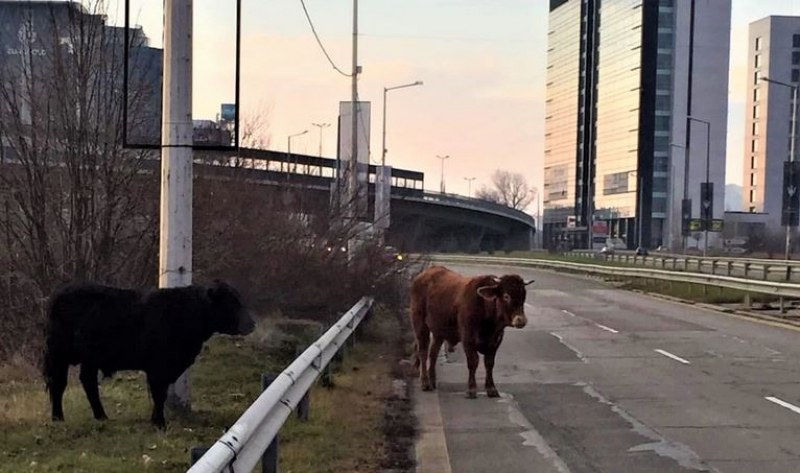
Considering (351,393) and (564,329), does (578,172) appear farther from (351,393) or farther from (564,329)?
(351,393)

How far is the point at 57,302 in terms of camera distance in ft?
26.7

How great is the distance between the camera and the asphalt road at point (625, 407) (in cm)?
819

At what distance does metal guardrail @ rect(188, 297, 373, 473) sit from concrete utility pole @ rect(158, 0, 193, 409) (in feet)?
4.33

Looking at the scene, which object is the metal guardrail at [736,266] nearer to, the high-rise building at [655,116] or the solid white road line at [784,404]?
the solid white road line at [784,404]

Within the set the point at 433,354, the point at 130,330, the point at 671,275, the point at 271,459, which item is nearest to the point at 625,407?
the point at 433,354

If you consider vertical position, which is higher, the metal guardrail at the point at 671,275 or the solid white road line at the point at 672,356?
the metal guardrail at the point at 671,275

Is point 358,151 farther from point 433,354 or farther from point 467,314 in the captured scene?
point 467,314

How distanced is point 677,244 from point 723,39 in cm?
3241

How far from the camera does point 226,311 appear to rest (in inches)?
328

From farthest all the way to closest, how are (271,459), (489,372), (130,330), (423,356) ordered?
(423,356) < (489,372) < (130,330) < (271,459)

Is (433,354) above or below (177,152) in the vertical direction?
below

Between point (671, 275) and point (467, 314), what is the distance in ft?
80.9

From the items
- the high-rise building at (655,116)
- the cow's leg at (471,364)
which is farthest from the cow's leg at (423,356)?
the high-rise building at (655,116)

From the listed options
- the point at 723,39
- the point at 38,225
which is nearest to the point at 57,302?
the point at 38,225
